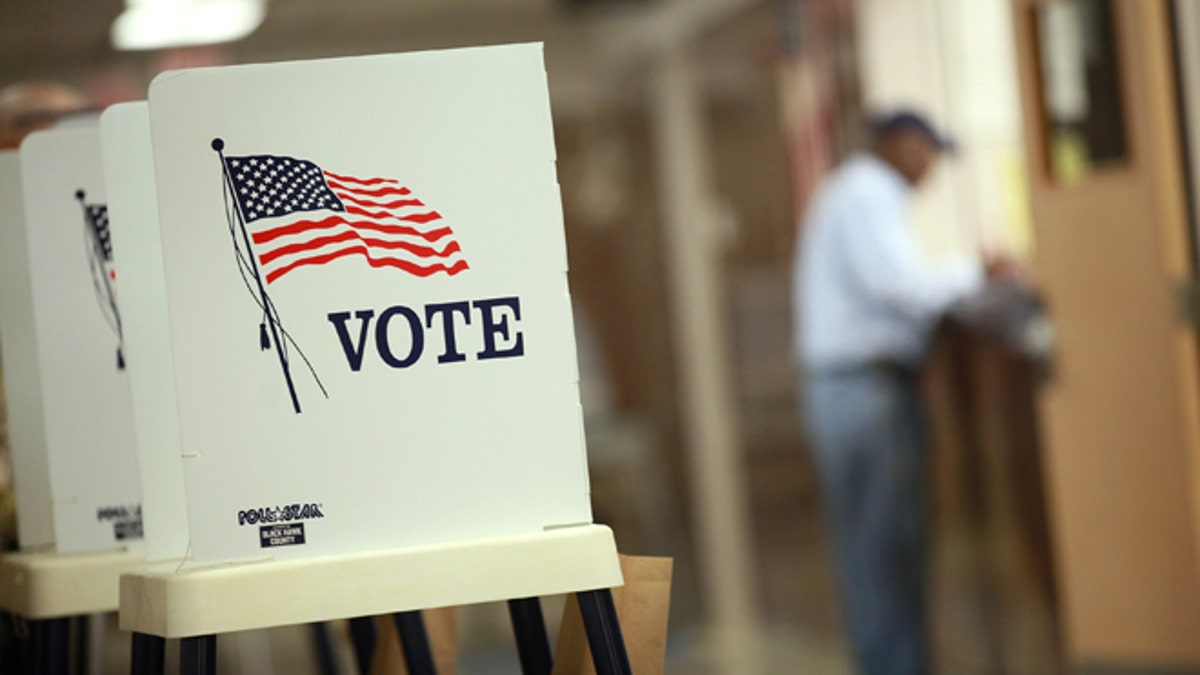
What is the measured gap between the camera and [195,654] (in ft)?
3.17

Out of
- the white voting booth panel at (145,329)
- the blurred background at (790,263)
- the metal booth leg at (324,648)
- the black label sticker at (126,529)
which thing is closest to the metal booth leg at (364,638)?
the metal booth leg at (324,648)

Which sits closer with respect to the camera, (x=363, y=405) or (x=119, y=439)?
(x=363, y=405)

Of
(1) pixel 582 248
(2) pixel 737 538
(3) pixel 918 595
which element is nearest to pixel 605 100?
(1) pixel 582 248

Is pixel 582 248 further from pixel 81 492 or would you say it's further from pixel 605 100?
pixel 81 492

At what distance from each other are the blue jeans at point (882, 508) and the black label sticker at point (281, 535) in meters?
2.91

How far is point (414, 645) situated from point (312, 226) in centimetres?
48

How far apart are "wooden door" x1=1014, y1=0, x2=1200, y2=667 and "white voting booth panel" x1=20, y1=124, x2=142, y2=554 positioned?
258 cm

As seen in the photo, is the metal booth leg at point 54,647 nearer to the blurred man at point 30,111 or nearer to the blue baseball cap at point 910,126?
the blurred man at point 30,111

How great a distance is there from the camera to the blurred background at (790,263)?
337 cm

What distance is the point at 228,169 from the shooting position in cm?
100

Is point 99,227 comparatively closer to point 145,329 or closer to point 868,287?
point 145,329

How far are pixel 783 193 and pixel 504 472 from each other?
461 cm

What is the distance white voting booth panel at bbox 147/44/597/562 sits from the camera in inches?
38.7

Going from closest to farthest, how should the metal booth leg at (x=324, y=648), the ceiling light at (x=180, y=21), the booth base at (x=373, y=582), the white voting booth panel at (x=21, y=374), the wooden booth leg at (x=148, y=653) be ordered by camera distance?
the booth base at (x=373, y=582) → the wooden booth leg at (x=148, y=653) → the white voting booth panel at (x=21, y=374) → the metal booth leg at (x=324, y=648) → the ceiling light at (x=180, y=21)
